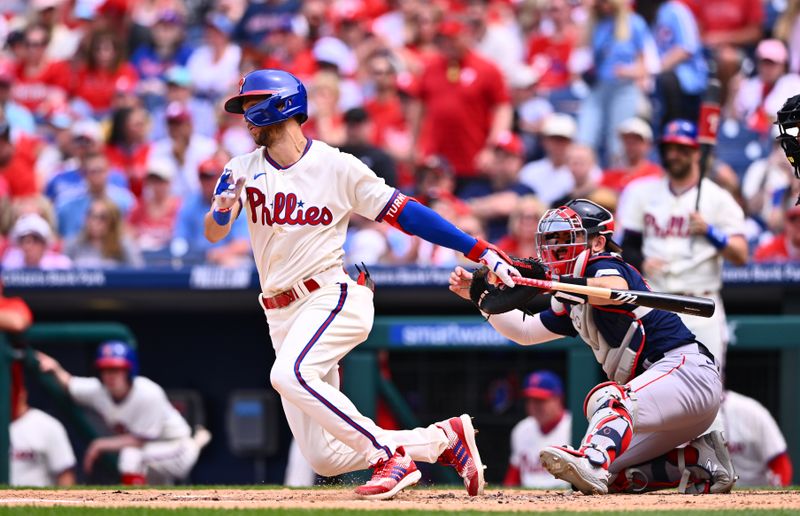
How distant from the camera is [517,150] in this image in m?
10.3

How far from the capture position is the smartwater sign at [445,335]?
8214 mm

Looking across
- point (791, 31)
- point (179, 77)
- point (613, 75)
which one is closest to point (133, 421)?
point (179, 77)

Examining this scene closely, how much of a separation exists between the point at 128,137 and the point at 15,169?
1.09 metres

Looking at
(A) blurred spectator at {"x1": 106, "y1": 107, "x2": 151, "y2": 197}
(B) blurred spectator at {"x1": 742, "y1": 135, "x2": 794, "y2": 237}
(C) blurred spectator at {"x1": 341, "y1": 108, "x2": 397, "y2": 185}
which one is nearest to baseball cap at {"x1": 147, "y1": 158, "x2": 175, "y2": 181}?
(A) blurred spectator at {"x1": 106, "y1": 107, "x2": 151, "y2": 197}

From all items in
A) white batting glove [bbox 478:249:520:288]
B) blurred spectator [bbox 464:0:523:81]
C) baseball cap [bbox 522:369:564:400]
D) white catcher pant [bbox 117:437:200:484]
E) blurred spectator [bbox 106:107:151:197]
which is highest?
blurred spectator [bbox 464:0:523:81]

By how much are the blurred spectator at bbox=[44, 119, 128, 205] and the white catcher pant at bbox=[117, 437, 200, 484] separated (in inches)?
111

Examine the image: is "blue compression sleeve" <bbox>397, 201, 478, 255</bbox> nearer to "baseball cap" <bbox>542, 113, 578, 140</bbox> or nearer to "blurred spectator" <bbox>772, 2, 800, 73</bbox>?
"baseball cap" <bbox>542, 113, 578, 140</bbox>

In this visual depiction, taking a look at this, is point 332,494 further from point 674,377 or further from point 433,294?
point 433,294

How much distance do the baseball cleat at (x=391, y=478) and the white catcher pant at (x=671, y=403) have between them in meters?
0.92

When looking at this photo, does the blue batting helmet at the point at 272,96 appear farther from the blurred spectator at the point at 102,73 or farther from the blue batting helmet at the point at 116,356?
the blurred spectator at the point at 102,73

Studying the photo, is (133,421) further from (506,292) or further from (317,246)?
(506,292)

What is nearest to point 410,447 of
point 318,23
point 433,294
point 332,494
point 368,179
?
point 332,494

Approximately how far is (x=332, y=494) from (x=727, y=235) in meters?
3.09

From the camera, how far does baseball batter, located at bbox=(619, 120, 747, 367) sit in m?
7.77
